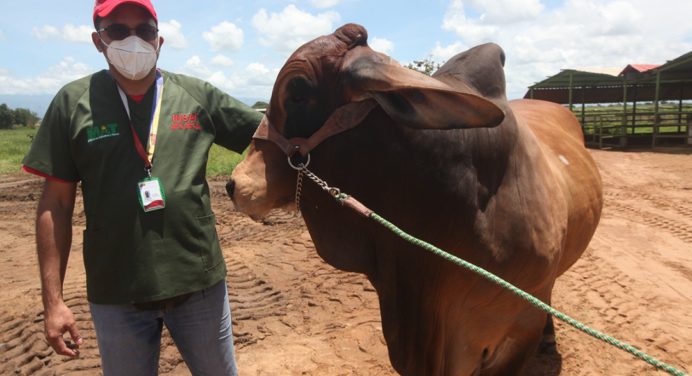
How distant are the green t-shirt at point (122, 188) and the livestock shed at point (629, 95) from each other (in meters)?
17.1

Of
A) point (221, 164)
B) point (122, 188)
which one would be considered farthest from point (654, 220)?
point (221, 164)

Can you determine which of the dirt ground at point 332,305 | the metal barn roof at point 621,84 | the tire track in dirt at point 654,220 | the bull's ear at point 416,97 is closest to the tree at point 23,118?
the metal barn roof at point 621,84

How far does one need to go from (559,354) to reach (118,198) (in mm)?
3448

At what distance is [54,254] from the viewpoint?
2072mm

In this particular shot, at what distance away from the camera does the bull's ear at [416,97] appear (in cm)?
172

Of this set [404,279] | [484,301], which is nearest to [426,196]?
[404,279]

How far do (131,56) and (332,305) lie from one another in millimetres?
3355

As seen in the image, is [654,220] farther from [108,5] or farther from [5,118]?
[5,118]

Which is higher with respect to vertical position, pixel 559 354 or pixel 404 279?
pixel 404 279

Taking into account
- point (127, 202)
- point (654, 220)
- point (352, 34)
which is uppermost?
point (352, 34)

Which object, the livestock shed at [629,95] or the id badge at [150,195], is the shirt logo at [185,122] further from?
the livestock shed at [629,95]

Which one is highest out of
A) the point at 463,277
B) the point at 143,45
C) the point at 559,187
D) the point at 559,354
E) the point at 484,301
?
the point at 143,45

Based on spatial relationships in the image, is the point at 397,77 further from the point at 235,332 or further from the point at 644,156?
the point at 644,156

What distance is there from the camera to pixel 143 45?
2135mm
